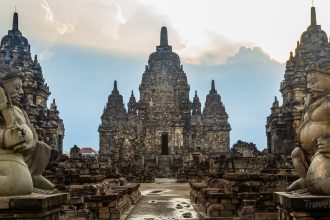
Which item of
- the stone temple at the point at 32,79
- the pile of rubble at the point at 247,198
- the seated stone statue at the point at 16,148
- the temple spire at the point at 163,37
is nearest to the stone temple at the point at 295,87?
the stone temple at the point at 32,79

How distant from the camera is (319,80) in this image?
225 inches

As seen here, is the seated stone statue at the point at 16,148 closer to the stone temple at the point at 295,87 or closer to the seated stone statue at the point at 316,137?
the seated stone statue at the point at 316,137

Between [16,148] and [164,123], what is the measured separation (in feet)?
143

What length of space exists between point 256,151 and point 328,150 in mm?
32721

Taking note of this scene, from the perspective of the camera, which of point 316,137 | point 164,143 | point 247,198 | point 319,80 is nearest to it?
point 316,137

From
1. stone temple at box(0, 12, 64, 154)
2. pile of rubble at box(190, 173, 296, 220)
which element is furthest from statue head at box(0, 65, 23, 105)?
stone temple at box(0, 12, 64, 154)

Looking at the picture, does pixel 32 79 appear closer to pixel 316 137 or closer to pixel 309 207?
pixel 316 137

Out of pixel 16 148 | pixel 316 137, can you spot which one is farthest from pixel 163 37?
pixel 16 148

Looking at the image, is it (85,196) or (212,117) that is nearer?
(85,196)

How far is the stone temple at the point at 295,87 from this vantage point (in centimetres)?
3269

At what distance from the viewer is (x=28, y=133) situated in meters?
5.36

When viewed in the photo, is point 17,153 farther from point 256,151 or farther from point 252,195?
point 256,151

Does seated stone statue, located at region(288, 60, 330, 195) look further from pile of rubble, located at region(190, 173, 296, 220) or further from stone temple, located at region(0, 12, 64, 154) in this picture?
stone temple, located at region(0, 12, 64, 154)

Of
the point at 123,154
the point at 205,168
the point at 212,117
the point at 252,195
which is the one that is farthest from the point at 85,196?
the point at 212,117
